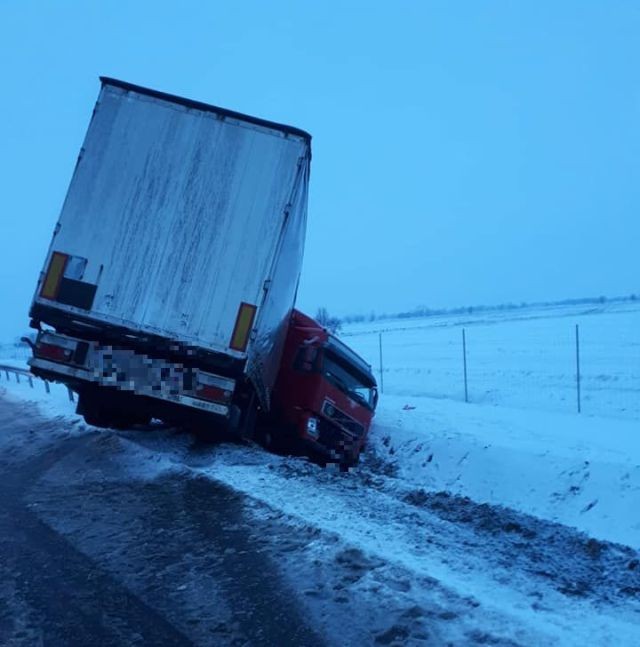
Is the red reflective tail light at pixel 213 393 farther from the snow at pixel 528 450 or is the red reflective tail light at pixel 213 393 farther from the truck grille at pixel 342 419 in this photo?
the truck grille at pixel 342 419

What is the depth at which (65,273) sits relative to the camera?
25.9ft

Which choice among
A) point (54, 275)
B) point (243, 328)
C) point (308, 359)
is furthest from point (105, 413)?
point (243, 328)

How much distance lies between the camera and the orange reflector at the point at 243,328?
7.94 m

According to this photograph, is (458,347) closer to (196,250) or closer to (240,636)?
(196,250)

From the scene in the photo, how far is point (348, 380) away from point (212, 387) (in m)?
3.85

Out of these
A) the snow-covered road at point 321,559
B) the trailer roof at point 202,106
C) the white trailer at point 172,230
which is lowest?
the snow-covered road at point 321,559

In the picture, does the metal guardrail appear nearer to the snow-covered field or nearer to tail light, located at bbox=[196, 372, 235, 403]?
the snow-covered field

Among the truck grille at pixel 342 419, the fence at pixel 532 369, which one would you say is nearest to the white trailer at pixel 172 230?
→ the truck grille at pixel 342 419

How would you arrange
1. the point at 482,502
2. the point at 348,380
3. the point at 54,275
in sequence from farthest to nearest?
the point at 348,380, the point at 482,502, the point at 54,275

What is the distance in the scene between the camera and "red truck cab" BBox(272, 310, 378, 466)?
1093cm

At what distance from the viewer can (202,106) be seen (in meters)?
8.11

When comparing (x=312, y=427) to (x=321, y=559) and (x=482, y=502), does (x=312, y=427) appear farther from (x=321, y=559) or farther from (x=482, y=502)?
(x=321, y=559)

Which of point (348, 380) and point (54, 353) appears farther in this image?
point (348, 380)

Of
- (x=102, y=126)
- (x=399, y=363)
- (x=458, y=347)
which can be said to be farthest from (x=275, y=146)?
(x=458, y=347)
